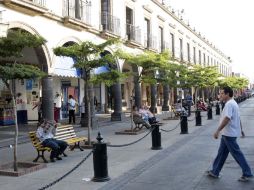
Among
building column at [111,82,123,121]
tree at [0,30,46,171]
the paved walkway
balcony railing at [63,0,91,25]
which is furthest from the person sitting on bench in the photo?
building column at [111,82,123,121]

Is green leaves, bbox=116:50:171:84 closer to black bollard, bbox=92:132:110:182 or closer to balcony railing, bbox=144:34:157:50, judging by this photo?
balcony railing, bbox=144:34:157:50

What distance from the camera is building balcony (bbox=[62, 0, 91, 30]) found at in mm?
17781

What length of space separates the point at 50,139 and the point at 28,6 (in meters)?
6.18

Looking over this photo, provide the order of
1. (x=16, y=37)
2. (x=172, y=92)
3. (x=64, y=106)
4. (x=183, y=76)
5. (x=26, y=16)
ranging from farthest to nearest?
(x=172, y=92)
(x=183, y=76)
(x=64, y=106)
(x=26, y=16)
(x=16, y=37)

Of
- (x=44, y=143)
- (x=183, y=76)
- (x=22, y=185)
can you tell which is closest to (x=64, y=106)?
(x=183, y=76)

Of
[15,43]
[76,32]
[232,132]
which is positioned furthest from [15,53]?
[76,32]

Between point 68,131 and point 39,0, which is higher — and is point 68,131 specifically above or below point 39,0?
below

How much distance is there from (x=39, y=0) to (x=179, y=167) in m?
9.47

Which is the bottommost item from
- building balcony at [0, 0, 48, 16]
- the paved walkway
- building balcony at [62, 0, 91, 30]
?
the paved walkway

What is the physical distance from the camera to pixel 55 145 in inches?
387

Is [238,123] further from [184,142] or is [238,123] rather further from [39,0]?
[39,0]

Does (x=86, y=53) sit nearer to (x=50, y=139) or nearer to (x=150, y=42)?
(x=50, y=139)

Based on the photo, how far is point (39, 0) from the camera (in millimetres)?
15680

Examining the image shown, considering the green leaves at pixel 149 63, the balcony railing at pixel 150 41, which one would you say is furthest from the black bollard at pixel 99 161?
the balcony railing at pixel 150 41
